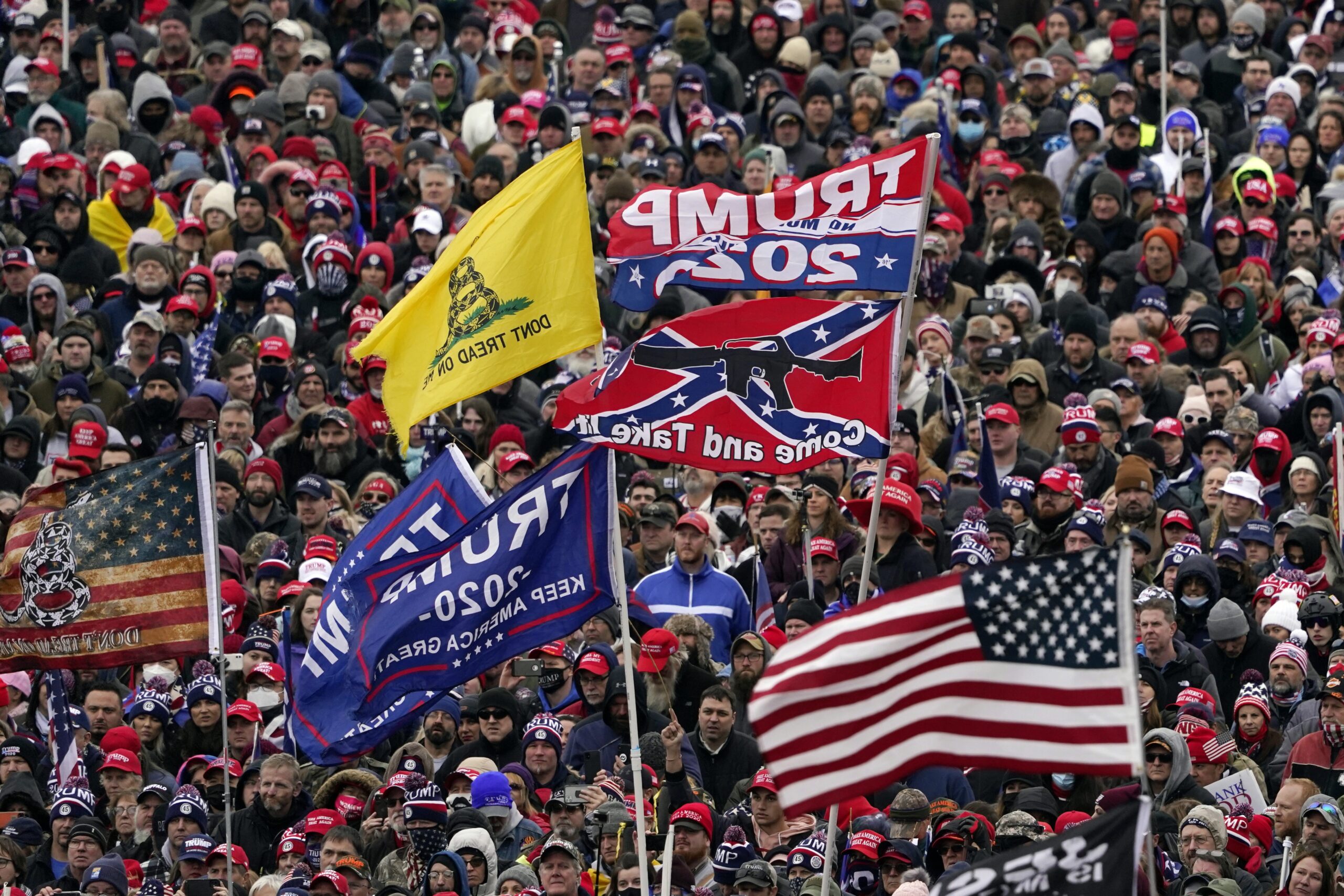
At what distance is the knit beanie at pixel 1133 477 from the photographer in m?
21.2

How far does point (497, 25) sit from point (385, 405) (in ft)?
53.0

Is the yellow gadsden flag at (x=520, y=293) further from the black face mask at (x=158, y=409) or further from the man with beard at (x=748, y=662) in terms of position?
the black face mask at (x=158, y=409)

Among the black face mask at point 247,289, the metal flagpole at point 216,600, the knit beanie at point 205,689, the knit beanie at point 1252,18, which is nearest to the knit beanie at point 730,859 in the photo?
the metal flagpole at point 216,600

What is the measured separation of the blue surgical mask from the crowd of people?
28mm

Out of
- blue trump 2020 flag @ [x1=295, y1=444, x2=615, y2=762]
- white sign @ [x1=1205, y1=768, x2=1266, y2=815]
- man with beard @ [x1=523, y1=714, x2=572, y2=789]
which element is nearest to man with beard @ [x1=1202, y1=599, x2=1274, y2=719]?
white sign @ [x1=1205, y1=768, x2=1266, y2=815]

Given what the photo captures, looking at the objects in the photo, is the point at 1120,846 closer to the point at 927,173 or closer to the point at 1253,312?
the point at 927,173

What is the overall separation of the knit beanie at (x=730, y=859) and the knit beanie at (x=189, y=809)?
355cm

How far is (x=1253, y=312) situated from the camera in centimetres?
2470

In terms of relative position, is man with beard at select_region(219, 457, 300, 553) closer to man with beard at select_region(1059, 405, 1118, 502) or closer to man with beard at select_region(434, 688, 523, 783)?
man with beard at select_region(434, 688, 523, 783)

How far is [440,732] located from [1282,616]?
17.3 ft

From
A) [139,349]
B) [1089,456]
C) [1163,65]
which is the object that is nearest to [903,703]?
[1089,456]

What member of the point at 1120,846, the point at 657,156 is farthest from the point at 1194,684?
the point at 657,156

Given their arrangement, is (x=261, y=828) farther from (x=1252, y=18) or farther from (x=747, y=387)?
(x=1252, y=18)

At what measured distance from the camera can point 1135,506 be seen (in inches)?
833
